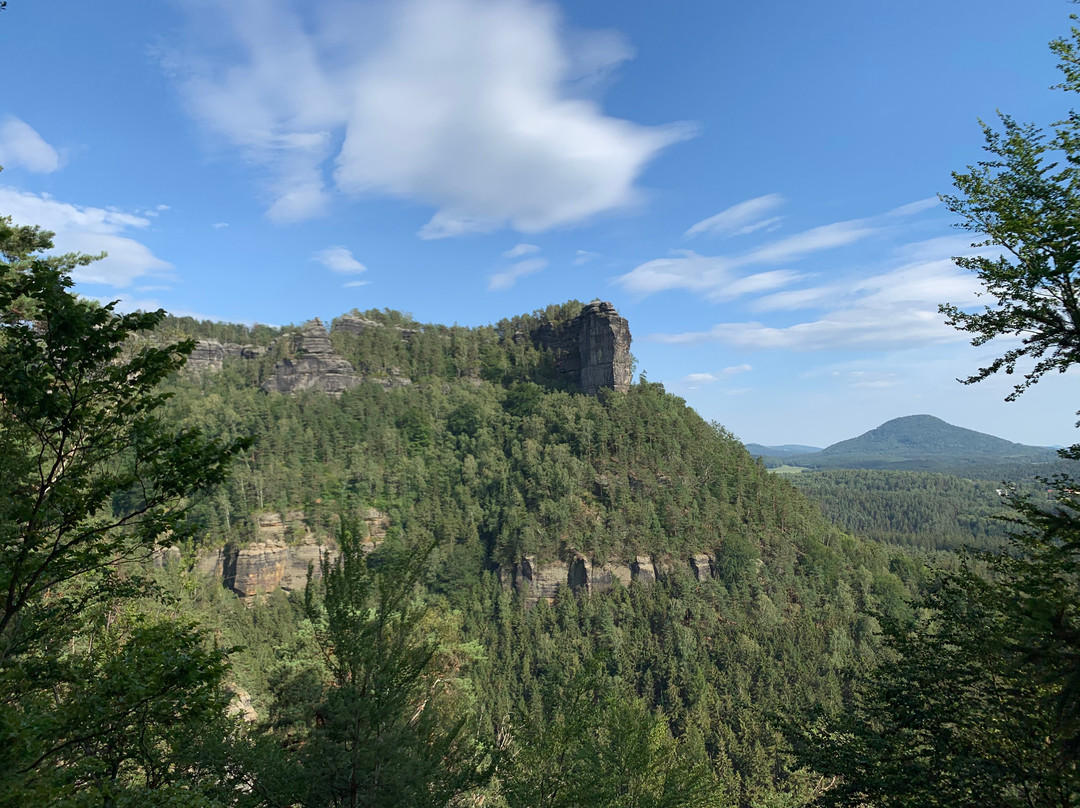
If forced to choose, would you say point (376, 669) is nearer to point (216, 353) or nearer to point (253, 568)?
point (253, 568)

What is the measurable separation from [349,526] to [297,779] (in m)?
3.49

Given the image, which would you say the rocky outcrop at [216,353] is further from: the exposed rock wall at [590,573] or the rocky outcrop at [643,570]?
the rocky outcrop at [643,570]

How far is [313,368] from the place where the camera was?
3359 inches

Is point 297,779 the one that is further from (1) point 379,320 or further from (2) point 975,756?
(1) point 379,320

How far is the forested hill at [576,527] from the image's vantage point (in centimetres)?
4800

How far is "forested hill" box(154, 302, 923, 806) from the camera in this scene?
4800 cm

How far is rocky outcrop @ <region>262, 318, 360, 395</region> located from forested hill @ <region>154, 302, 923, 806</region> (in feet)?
1.11

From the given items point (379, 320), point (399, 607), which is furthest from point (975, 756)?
point (379, 320)

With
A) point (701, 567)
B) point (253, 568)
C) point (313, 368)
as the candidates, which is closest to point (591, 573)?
point (701, 567)

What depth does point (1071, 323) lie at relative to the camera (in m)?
7.26

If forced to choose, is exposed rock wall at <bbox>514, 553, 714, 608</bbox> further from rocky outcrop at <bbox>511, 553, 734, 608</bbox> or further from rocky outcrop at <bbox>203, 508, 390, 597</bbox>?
rocky outcrop at <bbox>203, 508, 390, 597</bbox>

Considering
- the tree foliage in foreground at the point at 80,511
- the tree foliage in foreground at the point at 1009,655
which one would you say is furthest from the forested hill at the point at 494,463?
the tree foliage in foreground at the point at 80,511

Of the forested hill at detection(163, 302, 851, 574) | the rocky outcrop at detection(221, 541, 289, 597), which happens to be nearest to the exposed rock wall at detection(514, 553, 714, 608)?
the forested hill at detection(163, 302, 851, 574)

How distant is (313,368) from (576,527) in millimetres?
53096
